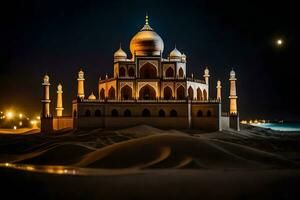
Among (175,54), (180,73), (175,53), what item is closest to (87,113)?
(180,73)

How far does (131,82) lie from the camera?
145 feet

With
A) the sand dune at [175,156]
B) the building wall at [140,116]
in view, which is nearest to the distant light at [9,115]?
the building wall at [140,116]

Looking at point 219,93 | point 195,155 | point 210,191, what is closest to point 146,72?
point 219,93

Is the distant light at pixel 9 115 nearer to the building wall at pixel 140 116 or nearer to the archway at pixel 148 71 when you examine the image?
the building wall at pixel 140 116

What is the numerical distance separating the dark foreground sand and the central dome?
64.0 ft

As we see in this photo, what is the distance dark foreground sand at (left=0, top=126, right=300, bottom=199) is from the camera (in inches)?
567

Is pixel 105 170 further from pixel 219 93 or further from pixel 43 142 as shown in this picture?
pixel 219 93

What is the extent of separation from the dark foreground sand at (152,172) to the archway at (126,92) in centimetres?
1558

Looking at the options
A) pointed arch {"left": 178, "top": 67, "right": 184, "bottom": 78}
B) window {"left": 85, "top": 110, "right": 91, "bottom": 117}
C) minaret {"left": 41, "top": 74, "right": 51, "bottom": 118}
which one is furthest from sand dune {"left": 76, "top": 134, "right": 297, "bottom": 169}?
pointed arch {"left": 178, "top": 67, "right": 184, "bottom": 78}

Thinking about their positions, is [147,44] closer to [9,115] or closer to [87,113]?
[87,113]

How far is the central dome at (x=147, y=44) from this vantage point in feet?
152

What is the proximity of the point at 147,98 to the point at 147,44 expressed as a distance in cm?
621

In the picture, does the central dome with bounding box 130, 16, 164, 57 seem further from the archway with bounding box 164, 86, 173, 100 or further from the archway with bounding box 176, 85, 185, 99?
the archway with bounding box 176, 85, 185, 99

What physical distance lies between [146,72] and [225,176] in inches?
1174
